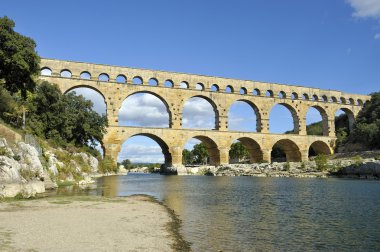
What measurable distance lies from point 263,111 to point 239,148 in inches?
1479

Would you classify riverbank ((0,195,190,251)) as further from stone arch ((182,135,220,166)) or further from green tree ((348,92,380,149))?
green tree ((348,92,380,149))

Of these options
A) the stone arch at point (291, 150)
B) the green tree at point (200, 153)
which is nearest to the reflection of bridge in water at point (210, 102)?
the stone arch at point (291, 150)

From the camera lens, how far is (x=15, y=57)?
22.2m

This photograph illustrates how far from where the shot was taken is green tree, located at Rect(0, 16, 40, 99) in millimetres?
22312

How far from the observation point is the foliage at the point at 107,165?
43.4 m

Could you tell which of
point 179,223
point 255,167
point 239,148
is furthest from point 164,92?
point 239,148

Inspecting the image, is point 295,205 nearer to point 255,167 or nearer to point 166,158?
point 255,167

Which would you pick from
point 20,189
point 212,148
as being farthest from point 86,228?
point 212,148

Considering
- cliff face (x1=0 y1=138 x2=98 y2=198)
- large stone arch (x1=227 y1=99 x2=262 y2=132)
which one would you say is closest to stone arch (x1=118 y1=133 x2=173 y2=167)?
large stone arch (x1=227 y1=99 x2=262 y2=132)

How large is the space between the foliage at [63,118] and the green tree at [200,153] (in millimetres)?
55220

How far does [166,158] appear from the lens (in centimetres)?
4981

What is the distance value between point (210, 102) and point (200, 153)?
4927 cm

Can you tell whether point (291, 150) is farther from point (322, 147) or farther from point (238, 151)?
point (238, 151)

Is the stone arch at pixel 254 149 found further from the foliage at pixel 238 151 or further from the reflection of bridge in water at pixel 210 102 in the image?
the foliage at pixel 238 151
